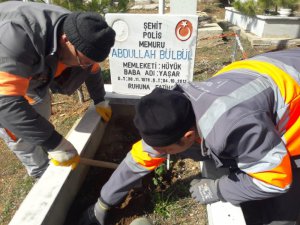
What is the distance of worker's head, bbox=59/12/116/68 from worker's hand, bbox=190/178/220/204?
1213mm

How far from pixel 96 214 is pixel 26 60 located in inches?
51.3

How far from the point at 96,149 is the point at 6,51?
1.62 metres

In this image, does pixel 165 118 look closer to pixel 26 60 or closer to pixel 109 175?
pixel 26 60

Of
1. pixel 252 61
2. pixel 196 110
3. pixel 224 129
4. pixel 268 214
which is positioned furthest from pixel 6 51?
pixel 268 214

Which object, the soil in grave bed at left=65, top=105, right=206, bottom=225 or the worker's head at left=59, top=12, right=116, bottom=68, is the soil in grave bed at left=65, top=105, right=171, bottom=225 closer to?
the soil in grave bed at left=65, top=105, right=206, bottom=225

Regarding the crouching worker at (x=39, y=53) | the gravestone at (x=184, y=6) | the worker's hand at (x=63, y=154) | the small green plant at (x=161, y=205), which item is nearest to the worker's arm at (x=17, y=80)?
the crouching worker at (x=39, y=53)

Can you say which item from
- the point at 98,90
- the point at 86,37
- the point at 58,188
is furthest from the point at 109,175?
the point at 86,37

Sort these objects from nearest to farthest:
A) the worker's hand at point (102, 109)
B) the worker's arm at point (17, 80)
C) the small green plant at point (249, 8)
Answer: the worker's arm at point (17, 80) < the worker's hand at point (102, 109) < the small green plant at point (249, 8)

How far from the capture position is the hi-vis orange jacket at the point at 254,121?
1529 mm

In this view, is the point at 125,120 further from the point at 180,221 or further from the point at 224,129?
the point at 224,129

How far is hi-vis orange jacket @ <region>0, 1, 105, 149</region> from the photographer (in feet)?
6.42

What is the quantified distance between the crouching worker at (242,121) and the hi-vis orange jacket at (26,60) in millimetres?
889

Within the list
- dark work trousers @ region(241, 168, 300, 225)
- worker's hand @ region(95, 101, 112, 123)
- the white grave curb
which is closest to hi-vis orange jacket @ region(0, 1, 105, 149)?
the white grave curb

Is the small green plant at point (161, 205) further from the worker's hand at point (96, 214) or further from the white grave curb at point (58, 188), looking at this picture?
the white grave curb at point (58, 188)
